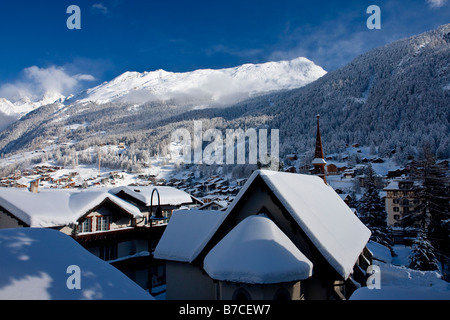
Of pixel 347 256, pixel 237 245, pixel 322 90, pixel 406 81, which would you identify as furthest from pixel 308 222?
pixel 322 90

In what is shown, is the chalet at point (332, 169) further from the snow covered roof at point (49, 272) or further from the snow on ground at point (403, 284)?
the snow covered roof at point (49, 272)

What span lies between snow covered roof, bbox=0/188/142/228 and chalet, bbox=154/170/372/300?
902cm

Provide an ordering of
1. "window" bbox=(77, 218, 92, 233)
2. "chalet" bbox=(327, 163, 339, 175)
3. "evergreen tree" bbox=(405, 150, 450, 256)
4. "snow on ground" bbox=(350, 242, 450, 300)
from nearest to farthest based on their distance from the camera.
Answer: "snow on ground" bbox=(350, 242, 450, 300) < "window" bbox=(77, 218, 92, 233) < "evergreen tree" bbox=(405, 150, 450, 256) < "chalet" bbox=(327, 163, 339, 175)

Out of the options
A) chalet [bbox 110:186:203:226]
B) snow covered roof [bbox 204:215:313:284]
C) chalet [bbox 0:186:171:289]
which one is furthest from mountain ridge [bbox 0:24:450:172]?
snow covered roof [bbox 204:215:313:284]

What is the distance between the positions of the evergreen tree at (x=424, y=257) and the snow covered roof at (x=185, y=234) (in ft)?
59.7

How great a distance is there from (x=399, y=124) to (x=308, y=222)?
14077 centimetres

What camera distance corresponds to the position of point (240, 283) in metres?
8.03

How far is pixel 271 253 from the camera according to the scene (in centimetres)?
774

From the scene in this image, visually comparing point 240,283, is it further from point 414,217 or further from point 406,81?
point 406,81

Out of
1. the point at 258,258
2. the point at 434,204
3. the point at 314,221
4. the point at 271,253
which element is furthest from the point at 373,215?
the point at 258,258

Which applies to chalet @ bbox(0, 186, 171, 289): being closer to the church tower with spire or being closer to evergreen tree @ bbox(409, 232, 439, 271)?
the church tower with spire

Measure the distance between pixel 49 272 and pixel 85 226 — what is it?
16328mm

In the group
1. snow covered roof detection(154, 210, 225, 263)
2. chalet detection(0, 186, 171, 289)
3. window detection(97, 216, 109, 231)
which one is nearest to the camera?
snow covered roof detection(154, 210, 225, 263)

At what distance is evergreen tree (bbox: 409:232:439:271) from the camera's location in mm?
21125
